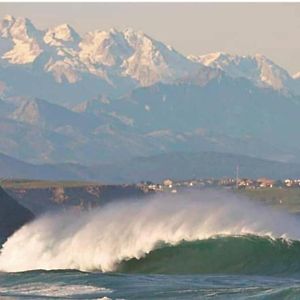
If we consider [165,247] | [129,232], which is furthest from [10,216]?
[165,247]

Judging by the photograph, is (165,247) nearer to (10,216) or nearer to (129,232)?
(129,232)

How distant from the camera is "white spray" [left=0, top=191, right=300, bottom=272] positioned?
6225cm

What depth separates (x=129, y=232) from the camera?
6338 centimetres

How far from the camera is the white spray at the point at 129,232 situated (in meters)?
62.2

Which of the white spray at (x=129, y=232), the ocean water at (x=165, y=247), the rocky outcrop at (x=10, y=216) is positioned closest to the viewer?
the ocean water at (x=165, y=247)

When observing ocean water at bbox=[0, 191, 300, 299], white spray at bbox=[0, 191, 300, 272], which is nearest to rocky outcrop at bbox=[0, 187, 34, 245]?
white spray at bbox=[0, 191, 300, 272]

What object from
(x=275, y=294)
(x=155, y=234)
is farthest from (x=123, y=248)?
(x=275, y=294)

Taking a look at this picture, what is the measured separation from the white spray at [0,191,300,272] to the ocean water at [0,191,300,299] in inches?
2.0

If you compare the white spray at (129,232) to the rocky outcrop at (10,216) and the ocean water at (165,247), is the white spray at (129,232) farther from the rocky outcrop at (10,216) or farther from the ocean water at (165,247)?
the rocky outcrop at (10,216)

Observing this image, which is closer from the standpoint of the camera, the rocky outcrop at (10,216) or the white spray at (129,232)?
the white spray at (129,232)

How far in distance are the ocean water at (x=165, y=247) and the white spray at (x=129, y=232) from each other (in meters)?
0.05

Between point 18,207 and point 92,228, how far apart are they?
33978mm

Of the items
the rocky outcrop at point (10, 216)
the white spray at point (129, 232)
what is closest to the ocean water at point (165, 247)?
the white spray at point (129, 232)

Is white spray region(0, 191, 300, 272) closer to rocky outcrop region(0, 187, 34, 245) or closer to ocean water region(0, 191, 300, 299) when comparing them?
ocean water region(0, 191, 300, 299)
